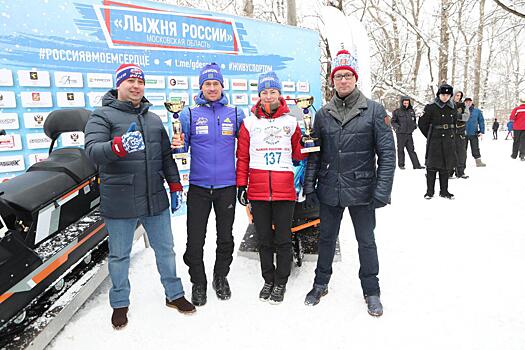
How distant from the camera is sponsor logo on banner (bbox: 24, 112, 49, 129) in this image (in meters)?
4.45

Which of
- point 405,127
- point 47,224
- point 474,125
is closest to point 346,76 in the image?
point 47,224

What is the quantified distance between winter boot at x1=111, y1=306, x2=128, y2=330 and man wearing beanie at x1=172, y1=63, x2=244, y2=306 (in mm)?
542

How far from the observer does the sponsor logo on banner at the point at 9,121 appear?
428 centimetres

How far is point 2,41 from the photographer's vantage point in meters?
4.15

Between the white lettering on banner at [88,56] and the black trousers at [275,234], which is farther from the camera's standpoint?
the white lettering on banner at [88,56]

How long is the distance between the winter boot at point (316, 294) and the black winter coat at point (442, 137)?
396 cm

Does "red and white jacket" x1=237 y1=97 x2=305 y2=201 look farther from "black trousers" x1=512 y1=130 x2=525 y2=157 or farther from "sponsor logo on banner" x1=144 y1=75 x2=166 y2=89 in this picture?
"black trousers" x1=512 y1=130 x2=525 y2=157

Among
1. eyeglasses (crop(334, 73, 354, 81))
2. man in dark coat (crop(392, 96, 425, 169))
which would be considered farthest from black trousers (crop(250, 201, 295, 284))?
man in dark coat (crop(392, 96, 425, 169))

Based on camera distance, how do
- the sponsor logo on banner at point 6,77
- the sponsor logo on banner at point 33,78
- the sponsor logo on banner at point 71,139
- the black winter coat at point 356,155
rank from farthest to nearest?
the sponsor logo on banner at point 71,139 < the sponsor logo on banner at point 33,78 < the sponsor logo on banner at point 6,77 < the black winter coat at point 356,155

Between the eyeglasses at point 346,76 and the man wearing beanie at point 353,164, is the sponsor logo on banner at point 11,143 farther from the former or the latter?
the eyeglasses at point 346,76

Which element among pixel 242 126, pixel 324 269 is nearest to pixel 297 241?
pixel 324 269

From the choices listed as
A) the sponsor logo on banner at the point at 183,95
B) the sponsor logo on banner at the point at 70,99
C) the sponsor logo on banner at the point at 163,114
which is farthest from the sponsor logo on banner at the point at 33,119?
the sponsor logo on banner at the point at 183,95

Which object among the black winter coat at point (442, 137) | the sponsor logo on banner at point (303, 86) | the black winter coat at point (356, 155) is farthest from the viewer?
the sponsor logo on banner at point (303, 86)

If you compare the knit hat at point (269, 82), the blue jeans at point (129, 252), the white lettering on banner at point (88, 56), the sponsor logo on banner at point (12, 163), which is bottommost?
the blue jeans at point (129, 252)
